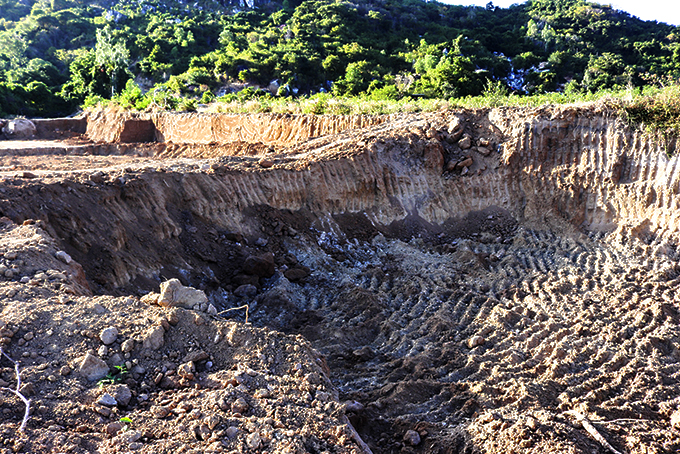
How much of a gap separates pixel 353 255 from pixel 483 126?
17.4ft

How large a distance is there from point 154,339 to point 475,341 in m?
4.58

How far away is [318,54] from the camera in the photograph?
111 feet

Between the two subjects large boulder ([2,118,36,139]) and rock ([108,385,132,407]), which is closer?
rock ([108,385,132,407])

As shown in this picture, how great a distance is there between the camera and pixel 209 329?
4844 millimetres

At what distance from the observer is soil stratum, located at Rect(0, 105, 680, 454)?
4.14 m

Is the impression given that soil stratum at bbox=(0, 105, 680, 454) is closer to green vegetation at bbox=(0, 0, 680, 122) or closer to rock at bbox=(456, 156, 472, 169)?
rock at bbox=(456, 156, 472, 169)

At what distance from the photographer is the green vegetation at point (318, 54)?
2442cm

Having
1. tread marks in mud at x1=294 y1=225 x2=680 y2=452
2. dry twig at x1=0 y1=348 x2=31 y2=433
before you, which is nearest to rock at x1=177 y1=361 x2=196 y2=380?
dry twig at x1=0 y1=348 x2=31 y2=433

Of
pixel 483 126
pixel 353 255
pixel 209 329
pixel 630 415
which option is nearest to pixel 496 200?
pixel 483 126

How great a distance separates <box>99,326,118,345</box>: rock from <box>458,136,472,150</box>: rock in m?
9.85

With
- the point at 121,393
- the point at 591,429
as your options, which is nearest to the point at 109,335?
the point at 121,393

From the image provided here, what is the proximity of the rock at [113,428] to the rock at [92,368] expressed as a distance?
0.58 meters

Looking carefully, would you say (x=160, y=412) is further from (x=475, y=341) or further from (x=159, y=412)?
(x=475, y=341)

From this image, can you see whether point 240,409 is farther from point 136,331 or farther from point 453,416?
point 453,416
